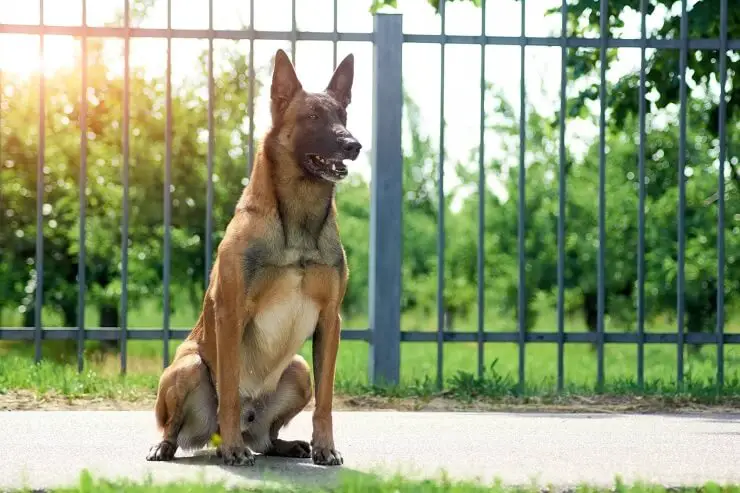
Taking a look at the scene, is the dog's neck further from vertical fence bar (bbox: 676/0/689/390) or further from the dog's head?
vertical fence bar (bbox: 676/0/689/390)

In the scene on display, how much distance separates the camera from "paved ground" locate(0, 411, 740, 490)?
415 cm

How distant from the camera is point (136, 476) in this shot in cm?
405

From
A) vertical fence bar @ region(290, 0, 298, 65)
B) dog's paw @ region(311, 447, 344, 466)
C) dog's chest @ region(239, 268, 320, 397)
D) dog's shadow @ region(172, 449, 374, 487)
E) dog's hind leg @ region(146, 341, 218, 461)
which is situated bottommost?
dog's shadow @ region(172, 449, 374, 487)

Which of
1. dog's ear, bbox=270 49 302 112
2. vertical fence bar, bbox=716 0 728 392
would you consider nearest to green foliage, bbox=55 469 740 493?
dog's ear, bbox=270 49 302 112

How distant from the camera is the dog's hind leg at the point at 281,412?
14.9 feet

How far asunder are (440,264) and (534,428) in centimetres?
162

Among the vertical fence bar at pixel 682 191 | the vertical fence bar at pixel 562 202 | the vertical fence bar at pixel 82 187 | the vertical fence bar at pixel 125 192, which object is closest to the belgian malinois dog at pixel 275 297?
the vertical fence bar at pixel 125 192

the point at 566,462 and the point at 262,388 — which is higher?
the point at 262,388

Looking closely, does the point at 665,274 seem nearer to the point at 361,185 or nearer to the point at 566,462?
the point at 361,185

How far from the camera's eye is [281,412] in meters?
4.56

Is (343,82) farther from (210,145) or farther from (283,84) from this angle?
(210,145)

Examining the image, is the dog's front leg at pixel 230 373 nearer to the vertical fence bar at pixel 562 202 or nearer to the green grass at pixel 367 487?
the green grass at pixel 367 487

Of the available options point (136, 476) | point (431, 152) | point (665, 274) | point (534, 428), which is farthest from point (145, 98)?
point (136, 476)

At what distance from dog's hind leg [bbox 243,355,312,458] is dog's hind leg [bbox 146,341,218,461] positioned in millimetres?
190
